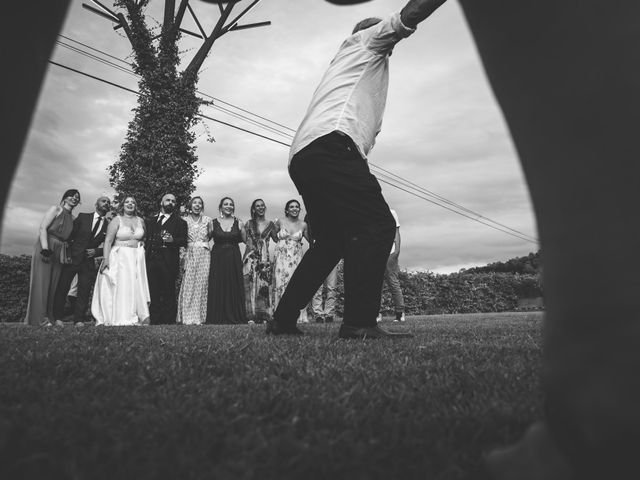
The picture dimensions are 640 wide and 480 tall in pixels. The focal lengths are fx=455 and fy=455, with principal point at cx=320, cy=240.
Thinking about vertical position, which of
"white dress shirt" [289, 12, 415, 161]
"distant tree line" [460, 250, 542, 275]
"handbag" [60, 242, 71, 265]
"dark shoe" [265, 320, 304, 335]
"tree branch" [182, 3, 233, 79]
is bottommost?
"dark shoe" [265, 320, 304, 335]

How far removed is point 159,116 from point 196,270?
818cm

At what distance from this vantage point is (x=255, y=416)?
1159 millimetres

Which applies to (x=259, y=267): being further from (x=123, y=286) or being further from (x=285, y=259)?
(x=123, y=286)

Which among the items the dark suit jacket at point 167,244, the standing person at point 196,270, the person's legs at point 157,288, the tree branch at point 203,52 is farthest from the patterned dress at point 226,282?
the tree branch at point 203,52

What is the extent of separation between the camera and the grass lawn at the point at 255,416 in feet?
2.67

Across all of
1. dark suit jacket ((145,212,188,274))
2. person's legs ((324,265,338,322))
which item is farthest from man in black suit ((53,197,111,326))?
person's legs ((324,265,338,322))

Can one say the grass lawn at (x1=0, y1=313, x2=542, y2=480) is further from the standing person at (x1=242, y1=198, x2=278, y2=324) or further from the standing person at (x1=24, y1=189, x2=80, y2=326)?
the standing person at (x1=242, y1=198, x2=278, y2=324)

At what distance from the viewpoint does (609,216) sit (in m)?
0.61

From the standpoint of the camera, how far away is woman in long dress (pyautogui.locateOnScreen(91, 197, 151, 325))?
7.77m

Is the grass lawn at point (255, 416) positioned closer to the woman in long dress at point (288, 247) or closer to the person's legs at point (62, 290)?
the person's legs at point (62, 290)

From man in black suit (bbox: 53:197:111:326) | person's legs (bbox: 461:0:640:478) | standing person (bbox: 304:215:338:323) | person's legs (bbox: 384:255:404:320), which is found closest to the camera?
person's legs (bbox: 461:0:640:478)

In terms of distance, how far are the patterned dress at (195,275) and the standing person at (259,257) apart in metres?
0.80

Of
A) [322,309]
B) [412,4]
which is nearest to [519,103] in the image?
[412,4]

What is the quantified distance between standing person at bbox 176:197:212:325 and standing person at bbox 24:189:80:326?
85.9 inches
